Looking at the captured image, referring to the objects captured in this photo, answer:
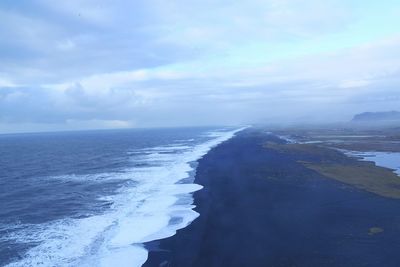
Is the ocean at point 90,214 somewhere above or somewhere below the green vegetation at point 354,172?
below

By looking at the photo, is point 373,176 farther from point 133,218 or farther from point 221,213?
point 133,218

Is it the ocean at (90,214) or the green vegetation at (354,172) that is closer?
the ocean at (90,214)

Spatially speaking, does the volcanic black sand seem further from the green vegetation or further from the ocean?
the green vegetation

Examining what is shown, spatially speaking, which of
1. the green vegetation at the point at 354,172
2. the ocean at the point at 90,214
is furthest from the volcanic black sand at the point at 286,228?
the green vegetation at the point at 354,172

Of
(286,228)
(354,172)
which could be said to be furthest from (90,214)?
(354,172)

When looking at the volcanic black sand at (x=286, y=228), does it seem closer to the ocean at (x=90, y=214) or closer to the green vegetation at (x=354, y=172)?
the ocean at (x=90, y=214)

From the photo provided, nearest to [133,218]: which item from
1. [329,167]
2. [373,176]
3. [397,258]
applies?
[397,258]

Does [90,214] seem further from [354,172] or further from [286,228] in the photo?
[354,172]

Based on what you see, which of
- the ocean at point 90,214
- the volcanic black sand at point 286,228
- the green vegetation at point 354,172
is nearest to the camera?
the volcanic black sand at point 286,228
